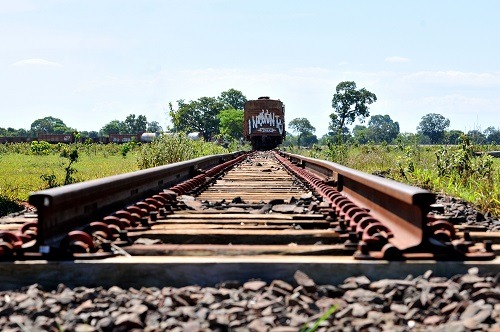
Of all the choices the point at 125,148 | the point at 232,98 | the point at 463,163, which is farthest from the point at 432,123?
the point at 463,163

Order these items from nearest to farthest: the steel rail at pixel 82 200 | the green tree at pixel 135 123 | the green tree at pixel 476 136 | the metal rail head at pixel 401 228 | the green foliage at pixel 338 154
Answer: the metal rail head at pixel 401 228 < the steel rail at pixel 82 200 < the green tree at pixel 476 136 < the green foliage at pixel 338 154 < the green tree at pixel 135 123

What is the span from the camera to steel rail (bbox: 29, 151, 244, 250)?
3.30m

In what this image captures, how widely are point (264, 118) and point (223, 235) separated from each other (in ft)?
91.1

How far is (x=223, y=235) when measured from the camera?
3.92 m

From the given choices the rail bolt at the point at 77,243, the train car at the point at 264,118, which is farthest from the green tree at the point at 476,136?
the train car at the point at 264,118

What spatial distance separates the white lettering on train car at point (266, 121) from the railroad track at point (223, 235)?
25701 millimetres

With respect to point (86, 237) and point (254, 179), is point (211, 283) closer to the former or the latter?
point (86, 237)

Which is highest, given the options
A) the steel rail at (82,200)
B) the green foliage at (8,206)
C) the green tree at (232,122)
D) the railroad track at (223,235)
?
the green tree at (232,122)

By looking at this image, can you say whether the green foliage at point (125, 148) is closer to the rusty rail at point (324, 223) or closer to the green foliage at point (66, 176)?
the green foliage at point (66, 176)

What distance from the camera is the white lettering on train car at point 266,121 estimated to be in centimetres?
3148

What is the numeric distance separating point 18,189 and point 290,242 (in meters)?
7.59

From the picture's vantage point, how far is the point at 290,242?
3.94 m

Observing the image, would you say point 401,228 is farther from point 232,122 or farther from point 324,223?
point 232,122

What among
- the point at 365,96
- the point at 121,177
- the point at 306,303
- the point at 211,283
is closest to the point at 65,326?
the point at 211,283
